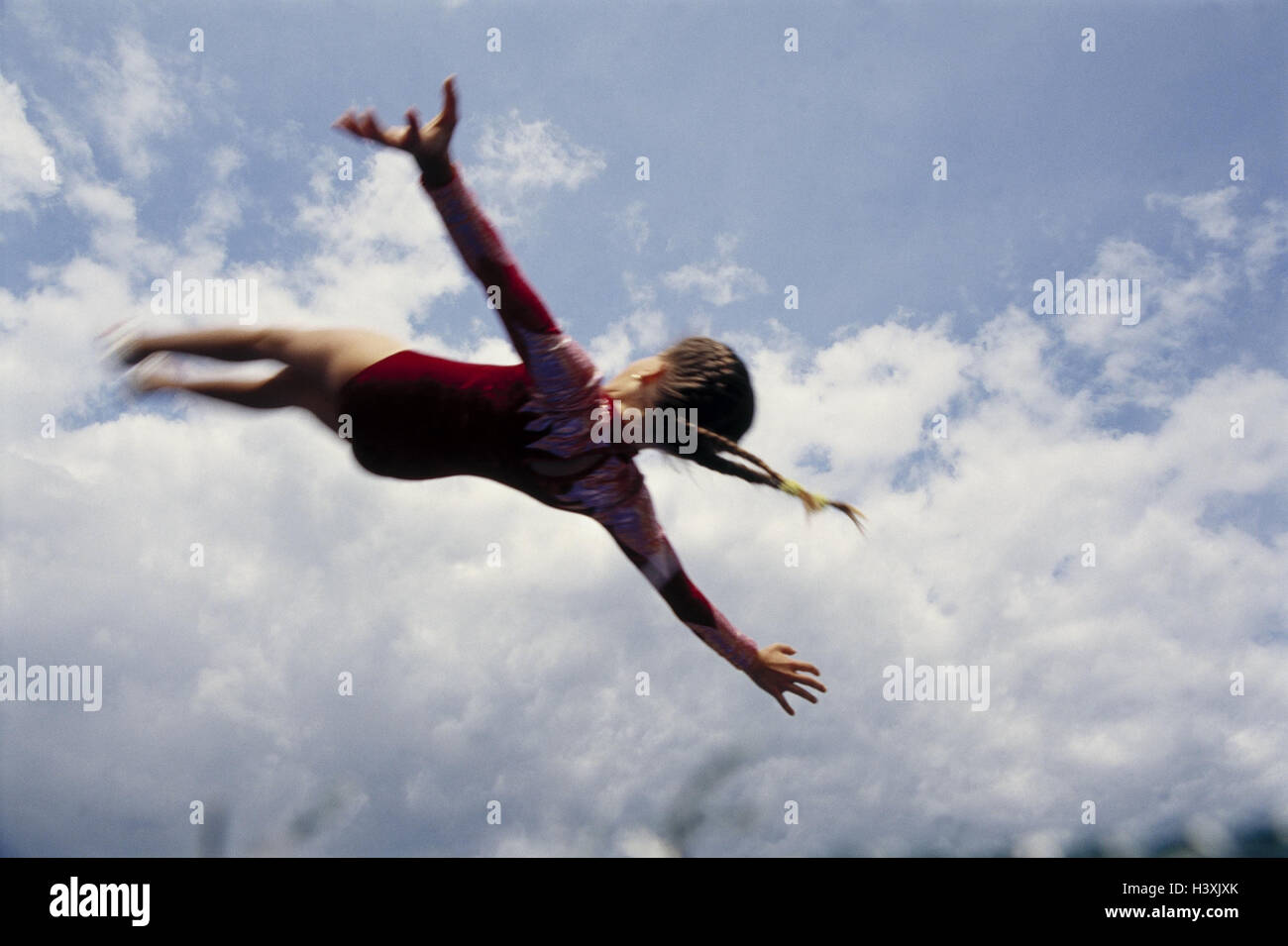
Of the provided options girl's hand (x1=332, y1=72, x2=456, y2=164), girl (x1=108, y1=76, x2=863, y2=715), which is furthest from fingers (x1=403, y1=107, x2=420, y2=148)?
girl (x1=108, y1=76, x2=863, y2=715)

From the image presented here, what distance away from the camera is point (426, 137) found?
3232 mm

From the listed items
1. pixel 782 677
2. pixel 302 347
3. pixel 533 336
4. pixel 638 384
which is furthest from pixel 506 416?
pixel 782 677

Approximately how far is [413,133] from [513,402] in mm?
1250

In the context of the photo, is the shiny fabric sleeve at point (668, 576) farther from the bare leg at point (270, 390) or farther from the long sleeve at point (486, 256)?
the bare leg at point (270, 390)

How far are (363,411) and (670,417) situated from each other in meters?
1.51

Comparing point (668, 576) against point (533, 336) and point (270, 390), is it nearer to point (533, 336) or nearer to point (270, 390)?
point (533, 336)

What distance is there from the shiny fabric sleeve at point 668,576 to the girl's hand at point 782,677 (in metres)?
0.07

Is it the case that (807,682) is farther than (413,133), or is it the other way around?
(807,682)

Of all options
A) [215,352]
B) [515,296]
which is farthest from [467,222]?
[215,352]

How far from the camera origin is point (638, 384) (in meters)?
4.04

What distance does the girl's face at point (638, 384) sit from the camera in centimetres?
400

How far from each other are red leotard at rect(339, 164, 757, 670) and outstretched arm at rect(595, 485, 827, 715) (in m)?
0.14

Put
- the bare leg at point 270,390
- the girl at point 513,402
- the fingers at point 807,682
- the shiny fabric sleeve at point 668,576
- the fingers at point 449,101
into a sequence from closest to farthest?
the fingers at point 449,101 < the girl at point 513,402 < the bare leg at point 270,390 < the shiny fabric sleeve at point 668,576 < the fingers at point 807,682
